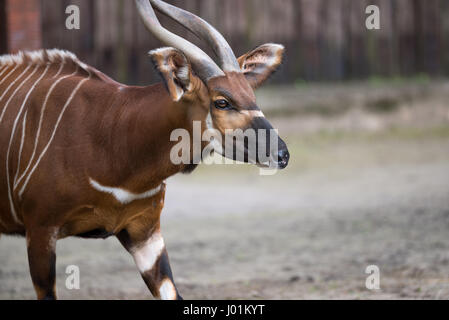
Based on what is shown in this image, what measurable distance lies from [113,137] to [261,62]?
0.93 metres

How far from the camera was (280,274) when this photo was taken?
6.55 m

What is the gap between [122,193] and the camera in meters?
4.25

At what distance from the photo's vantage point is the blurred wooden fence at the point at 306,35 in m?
11.4

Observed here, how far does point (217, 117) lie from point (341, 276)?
2.76 meters

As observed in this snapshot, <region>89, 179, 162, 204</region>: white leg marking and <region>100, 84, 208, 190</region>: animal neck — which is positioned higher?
<region>100, 84, 208, 190</region>: animal neck

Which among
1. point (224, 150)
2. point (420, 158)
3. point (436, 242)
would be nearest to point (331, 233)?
point (436, 242)

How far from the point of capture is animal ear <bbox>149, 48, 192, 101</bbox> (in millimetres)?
3928

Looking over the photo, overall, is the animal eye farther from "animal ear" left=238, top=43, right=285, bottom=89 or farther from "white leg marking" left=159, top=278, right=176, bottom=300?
"white leg marking" left=159, top=278, right=176, bottom=300

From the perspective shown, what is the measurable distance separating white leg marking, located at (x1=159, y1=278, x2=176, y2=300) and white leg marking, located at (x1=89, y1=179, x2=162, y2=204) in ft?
A: 2.00

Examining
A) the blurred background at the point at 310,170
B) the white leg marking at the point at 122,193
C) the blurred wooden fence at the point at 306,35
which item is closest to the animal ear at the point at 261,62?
the white leg marking at the point at 122,193
